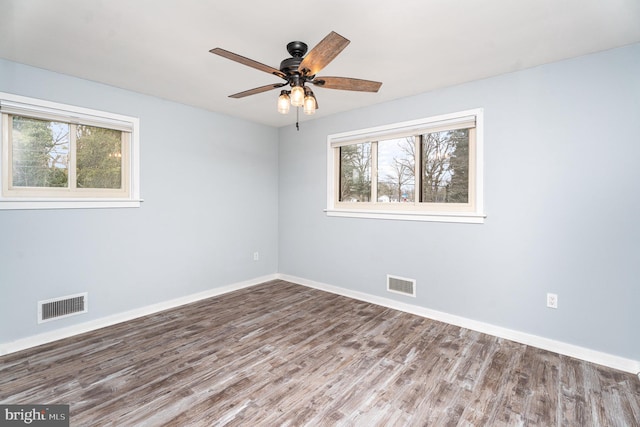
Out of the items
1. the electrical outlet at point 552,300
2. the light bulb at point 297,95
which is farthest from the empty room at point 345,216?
the light bulb at point 297,95

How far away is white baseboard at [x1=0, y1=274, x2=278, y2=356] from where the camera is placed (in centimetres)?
261

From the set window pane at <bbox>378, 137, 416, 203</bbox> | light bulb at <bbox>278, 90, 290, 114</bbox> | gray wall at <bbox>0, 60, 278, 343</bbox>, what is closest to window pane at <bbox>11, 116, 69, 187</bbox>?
gray wall at <bbox>0, 60, 278, 343</bbox>

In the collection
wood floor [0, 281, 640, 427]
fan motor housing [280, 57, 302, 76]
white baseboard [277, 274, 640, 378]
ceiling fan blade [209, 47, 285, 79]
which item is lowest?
wood floor [0, 281, 640, 427]

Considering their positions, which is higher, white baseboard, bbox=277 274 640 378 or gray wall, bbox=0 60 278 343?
gray wall, bbox=0 60 278 343

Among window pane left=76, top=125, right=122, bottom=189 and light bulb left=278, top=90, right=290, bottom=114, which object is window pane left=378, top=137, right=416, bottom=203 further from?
window pane left=76, top=125, right=122, bottom=189

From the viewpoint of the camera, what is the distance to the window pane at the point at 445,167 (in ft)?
10.5

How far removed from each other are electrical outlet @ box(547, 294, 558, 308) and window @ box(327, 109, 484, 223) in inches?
34.3

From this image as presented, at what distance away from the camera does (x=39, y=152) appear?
9.15 ft

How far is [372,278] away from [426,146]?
5.70ft

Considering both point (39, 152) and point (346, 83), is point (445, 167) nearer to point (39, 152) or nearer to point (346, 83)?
point (346, 83)

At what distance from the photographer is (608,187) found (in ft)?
7.86

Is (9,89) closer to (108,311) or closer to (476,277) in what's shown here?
(108,311)

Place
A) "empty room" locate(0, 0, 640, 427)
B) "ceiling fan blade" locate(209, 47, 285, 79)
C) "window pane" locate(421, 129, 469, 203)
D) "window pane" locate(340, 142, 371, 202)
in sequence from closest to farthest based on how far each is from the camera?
"ceiling fan blade" locate(209, 47, 285, 79) < "empty room" locate(0, 0, 640, 427) < "window pane" locate(421, 129, 469, 203) < "window pane" locate(340, 142, 371, 202)

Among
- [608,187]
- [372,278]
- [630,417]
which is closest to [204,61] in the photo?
[372,278]
